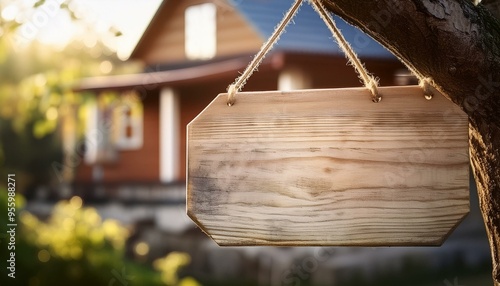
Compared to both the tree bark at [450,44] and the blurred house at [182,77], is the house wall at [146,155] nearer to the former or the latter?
the blurred house at [182,77]

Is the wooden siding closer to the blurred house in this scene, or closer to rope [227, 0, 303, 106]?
the blurred house

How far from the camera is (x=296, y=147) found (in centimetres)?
140

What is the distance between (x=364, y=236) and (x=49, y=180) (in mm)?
20847

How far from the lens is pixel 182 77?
13.0 m

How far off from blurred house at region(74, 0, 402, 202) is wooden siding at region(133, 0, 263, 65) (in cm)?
2

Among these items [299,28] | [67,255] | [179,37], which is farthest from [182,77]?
[67,255]

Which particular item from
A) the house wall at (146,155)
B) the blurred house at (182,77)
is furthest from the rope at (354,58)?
the house wall at (146,155)

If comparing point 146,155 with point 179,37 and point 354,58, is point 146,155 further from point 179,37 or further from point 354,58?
point 354,58

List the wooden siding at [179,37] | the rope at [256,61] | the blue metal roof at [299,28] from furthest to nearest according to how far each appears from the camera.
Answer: the wooden siding at [179,37]
the blue metal roof at [299,28]
the rope at [256,61]

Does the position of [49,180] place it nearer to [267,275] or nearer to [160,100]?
[160,100]

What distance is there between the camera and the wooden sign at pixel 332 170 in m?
1.37

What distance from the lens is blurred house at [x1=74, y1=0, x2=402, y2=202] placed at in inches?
436

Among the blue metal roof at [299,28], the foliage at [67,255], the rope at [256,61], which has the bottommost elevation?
the foliage at [67,255]

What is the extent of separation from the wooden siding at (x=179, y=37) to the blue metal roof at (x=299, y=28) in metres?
0.88
